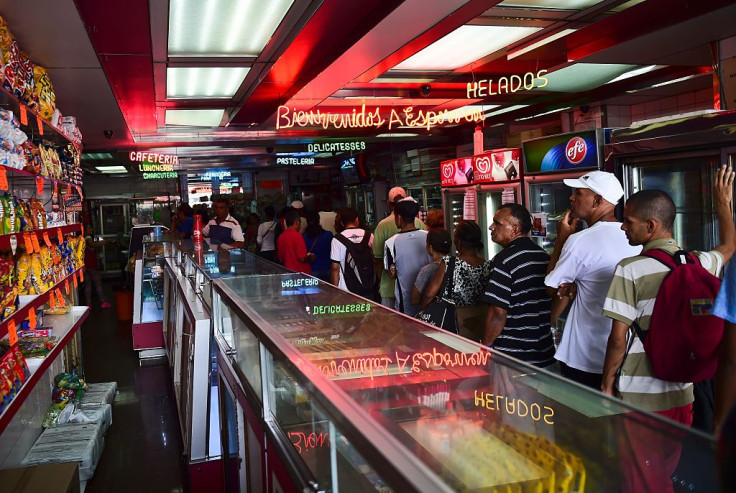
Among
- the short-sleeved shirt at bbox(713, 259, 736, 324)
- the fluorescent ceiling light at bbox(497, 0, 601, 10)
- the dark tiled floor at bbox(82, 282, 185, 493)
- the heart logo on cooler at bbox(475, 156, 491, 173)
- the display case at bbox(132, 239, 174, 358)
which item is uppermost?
the fluorescent ceiling light at bbox(497, 0, 601, 10)

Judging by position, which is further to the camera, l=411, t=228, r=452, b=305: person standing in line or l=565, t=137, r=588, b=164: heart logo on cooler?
l=565, t=137, r=588, b=164: heart logo on cooler

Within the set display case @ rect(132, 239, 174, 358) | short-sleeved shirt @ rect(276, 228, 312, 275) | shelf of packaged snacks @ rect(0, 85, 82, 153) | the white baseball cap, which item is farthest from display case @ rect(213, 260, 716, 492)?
display case @ rect(132, 239, 174, 358)

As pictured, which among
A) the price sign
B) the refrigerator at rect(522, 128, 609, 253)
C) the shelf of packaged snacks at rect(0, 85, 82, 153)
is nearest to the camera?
the price sign

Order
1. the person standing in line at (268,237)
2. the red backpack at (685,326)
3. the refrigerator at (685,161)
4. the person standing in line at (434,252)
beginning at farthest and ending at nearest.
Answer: the person standing in line at (268,237), the person standing in line at (434,252), the refrigerator at (685,161), the red backpack at (685,326)

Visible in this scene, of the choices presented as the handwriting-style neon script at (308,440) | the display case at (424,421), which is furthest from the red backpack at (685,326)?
the handwriting-style neon script at (308,440)

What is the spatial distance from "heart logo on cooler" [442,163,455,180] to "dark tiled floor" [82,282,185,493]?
3543 mm

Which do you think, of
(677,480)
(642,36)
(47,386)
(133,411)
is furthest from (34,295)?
(642,36)

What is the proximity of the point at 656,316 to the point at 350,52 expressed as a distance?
375 centimetres

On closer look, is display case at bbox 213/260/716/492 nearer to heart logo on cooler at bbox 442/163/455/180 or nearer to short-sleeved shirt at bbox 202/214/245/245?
heart logo on cooler at bbox 442/163/455/180

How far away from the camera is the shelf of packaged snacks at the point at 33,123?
11.2 feet

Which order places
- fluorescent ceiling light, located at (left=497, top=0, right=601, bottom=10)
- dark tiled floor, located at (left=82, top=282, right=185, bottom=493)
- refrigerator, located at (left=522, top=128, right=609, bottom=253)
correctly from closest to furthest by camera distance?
dark tiled floor, located at (left=82, top=282, right=185, bottom=493) → refrigerator, located at (left=522, top=128, right=609, bottom=253) → fluorescent ceiling light, located at (left=497, top=0, right=601, bottom=10)

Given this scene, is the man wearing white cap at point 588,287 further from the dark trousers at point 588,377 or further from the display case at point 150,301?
the display case at point 150,301

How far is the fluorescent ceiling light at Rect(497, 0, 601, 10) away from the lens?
468 centimetres

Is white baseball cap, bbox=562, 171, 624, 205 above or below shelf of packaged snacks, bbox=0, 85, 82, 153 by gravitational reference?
below
